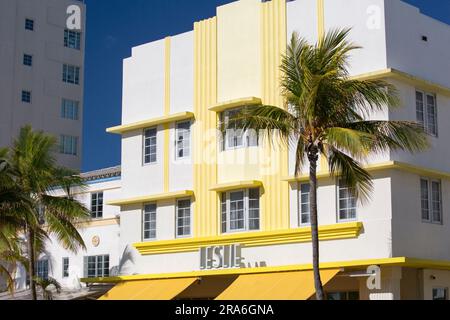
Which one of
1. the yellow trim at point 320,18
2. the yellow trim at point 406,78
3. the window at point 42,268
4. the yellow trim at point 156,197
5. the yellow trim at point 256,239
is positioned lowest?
the window at point 42,268

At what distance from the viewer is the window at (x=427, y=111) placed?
29094 millimetres

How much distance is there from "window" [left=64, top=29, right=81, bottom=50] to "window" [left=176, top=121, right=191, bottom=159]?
1397 inches

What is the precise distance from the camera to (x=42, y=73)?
64.4 metres

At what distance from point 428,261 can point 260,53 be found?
31.7 ft

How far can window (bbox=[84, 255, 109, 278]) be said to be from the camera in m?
Answer: 39.4

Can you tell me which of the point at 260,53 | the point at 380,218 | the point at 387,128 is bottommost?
the point at 380,218

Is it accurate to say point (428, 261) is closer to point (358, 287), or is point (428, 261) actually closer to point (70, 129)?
point (358, 287)

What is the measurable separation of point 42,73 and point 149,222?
3282 centimetres

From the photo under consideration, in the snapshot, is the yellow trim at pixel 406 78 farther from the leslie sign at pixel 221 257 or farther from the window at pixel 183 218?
the window at pixel 183 218

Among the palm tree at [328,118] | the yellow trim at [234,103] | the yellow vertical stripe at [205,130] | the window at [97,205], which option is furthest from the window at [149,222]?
the palm tree at [328,118]

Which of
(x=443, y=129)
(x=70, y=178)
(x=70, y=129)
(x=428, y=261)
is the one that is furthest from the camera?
(x=70, y=129)

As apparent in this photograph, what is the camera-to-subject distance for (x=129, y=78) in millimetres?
35969

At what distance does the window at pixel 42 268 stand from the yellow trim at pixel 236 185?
1397 centimetres

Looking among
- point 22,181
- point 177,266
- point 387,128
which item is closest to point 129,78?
point 22,181
